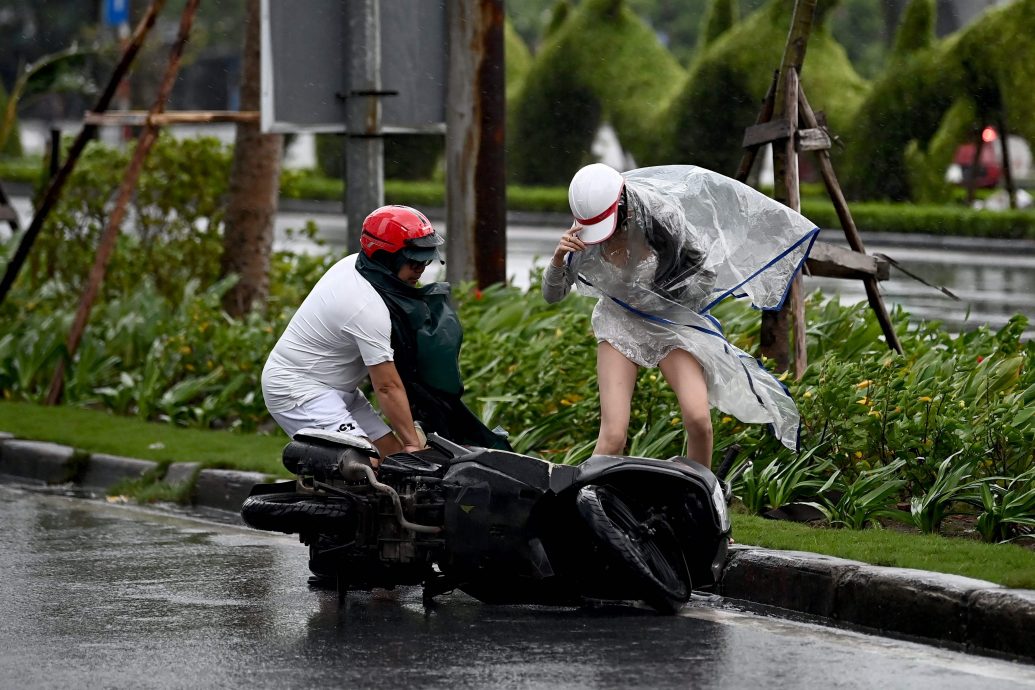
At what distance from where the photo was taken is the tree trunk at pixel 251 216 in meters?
13.0

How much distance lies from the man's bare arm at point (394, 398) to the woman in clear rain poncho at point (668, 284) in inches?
29.5

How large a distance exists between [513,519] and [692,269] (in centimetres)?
134

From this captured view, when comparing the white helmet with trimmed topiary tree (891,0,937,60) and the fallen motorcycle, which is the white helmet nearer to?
the fallen motorcycle

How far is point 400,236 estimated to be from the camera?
6.72 meters

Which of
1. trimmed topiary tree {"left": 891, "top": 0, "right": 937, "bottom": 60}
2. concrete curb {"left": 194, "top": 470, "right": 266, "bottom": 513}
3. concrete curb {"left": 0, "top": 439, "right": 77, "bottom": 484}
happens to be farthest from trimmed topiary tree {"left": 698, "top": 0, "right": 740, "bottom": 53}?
concrete curb {"left": 194, "top": 470, "right": 266, "bottom": 513}

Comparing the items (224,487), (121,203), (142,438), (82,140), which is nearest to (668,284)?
(224,487)

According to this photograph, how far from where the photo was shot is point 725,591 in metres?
6.90

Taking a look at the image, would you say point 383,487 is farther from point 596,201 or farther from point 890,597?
point 890,597

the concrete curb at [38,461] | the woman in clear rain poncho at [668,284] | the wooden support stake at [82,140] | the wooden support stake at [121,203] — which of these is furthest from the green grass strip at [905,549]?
the wooden support stake at [82,140]

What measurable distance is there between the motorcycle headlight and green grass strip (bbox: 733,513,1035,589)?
0.50 meters

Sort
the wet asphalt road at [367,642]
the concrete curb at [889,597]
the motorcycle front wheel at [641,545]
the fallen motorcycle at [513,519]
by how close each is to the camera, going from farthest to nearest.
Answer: the fallen motorcycle at [513,519]
the motorcycle front wheel at [641,545]
the concrete curb at [889,597]
the wet asphalt road at [367,642]

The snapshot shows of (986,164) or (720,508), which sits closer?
(720,508)

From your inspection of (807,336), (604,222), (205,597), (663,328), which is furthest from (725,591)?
(807,336)

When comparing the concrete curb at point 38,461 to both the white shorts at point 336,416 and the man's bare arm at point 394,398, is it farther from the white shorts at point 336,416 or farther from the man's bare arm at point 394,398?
the man's bare arm at point 394,398
